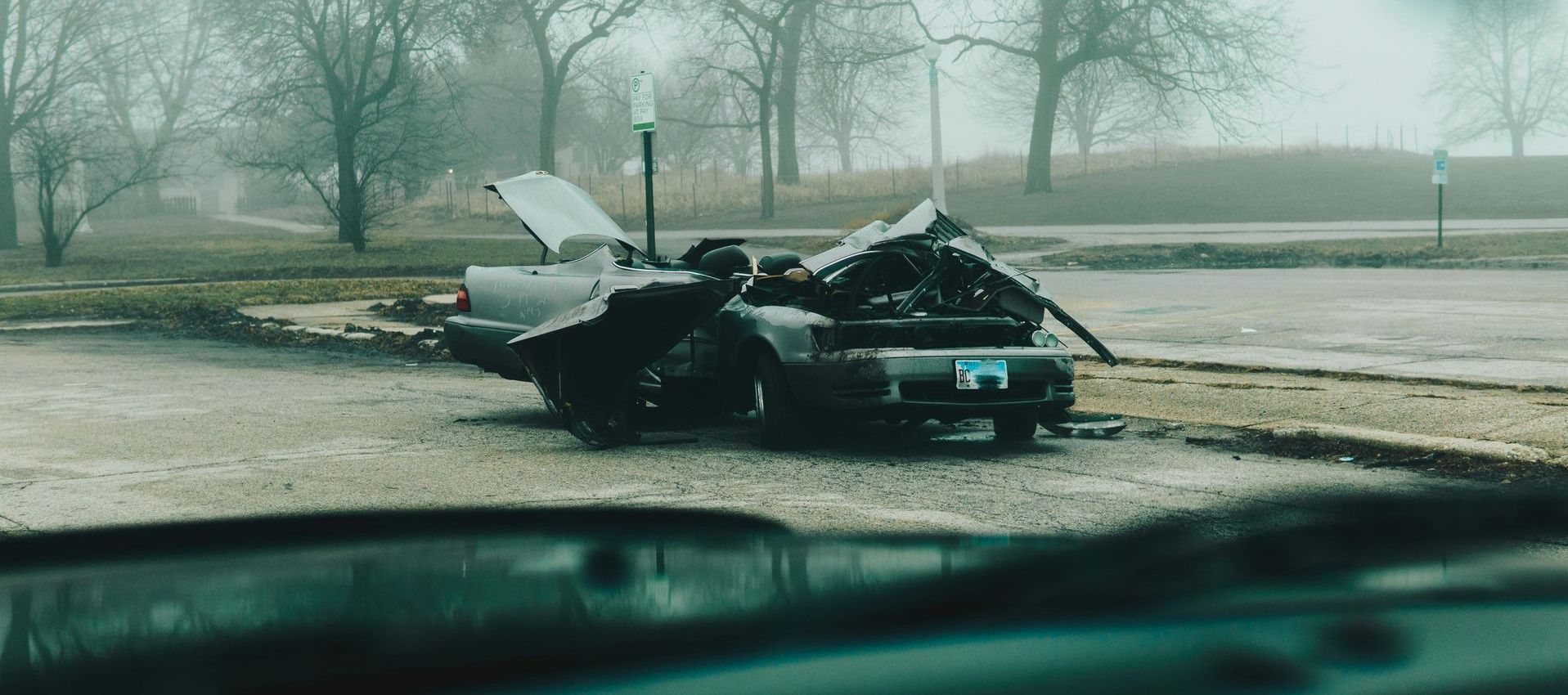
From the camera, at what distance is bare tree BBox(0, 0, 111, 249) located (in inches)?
1693

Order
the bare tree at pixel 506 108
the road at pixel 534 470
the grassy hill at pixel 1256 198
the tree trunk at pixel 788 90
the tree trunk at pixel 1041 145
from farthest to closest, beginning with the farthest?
the bare tree at pixel 506 108 < the tree trunk at pixel 788 90 < the tree trunk at pixel 1041 145 < the grassy hill at pixel 1256 198 < the road at pixel 534 470

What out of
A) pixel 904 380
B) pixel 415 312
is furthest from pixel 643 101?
pixel 904 380

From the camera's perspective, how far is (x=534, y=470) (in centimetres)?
694

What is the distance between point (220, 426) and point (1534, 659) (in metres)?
7.75

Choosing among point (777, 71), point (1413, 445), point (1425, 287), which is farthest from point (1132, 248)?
point (777, 71)

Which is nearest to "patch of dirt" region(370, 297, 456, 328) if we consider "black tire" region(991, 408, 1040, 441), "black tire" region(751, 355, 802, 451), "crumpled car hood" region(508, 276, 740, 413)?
"crumpled car hood" region(508, 276, 740, 413)

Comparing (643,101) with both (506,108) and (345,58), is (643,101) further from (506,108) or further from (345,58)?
(506,108)

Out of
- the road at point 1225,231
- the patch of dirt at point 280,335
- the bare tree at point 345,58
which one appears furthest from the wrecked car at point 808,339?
the bare tree at point 345,58

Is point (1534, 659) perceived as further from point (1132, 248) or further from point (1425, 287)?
point (1132, 248)

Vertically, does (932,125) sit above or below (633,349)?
above

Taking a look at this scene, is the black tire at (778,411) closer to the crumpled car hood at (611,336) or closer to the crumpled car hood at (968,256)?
the crumpled car hood at (611,336)

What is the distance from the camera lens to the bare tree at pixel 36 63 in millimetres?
43000

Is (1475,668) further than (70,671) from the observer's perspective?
Yes

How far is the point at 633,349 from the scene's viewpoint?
24.7 ft
